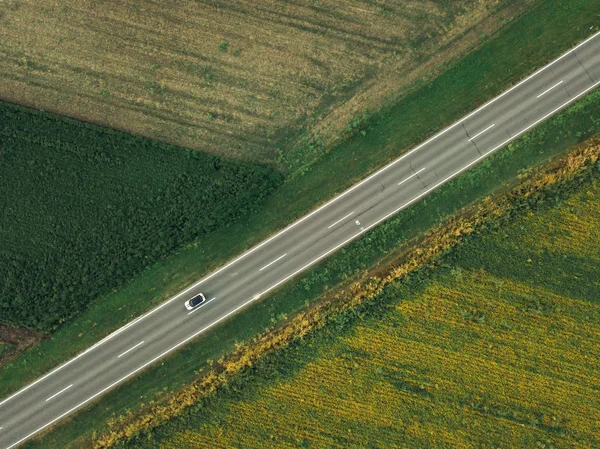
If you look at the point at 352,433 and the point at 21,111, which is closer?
the point at 352,433

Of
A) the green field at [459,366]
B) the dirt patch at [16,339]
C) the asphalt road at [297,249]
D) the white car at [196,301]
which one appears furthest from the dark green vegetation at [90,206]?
the green field at [459,366]

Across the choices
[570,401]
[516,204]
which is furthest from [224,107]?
[570,401]

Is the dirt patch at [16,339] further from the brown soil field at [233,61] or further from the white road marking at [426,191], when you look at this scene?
the white road marking at [426,191]

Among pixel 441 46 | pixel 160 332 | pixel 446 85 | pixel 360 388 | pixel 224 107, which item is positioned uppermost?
pixel 224 107

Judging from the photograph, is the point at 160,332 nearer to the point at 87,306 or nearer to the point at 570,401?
the point at 87,306

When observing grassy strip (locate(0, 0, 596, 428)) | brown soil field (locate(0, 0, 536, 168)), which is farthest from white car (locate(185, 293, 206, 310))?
brown soil field (locate(0, 0, 536, 168))

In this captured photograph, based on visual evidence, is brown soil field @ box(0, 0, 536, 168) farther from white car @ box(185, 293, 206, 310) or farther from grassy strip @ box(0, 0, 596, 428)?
white car @ box(185, 293, 206, 310)

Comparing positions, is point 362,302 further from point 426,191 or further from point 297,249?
point 426,191
